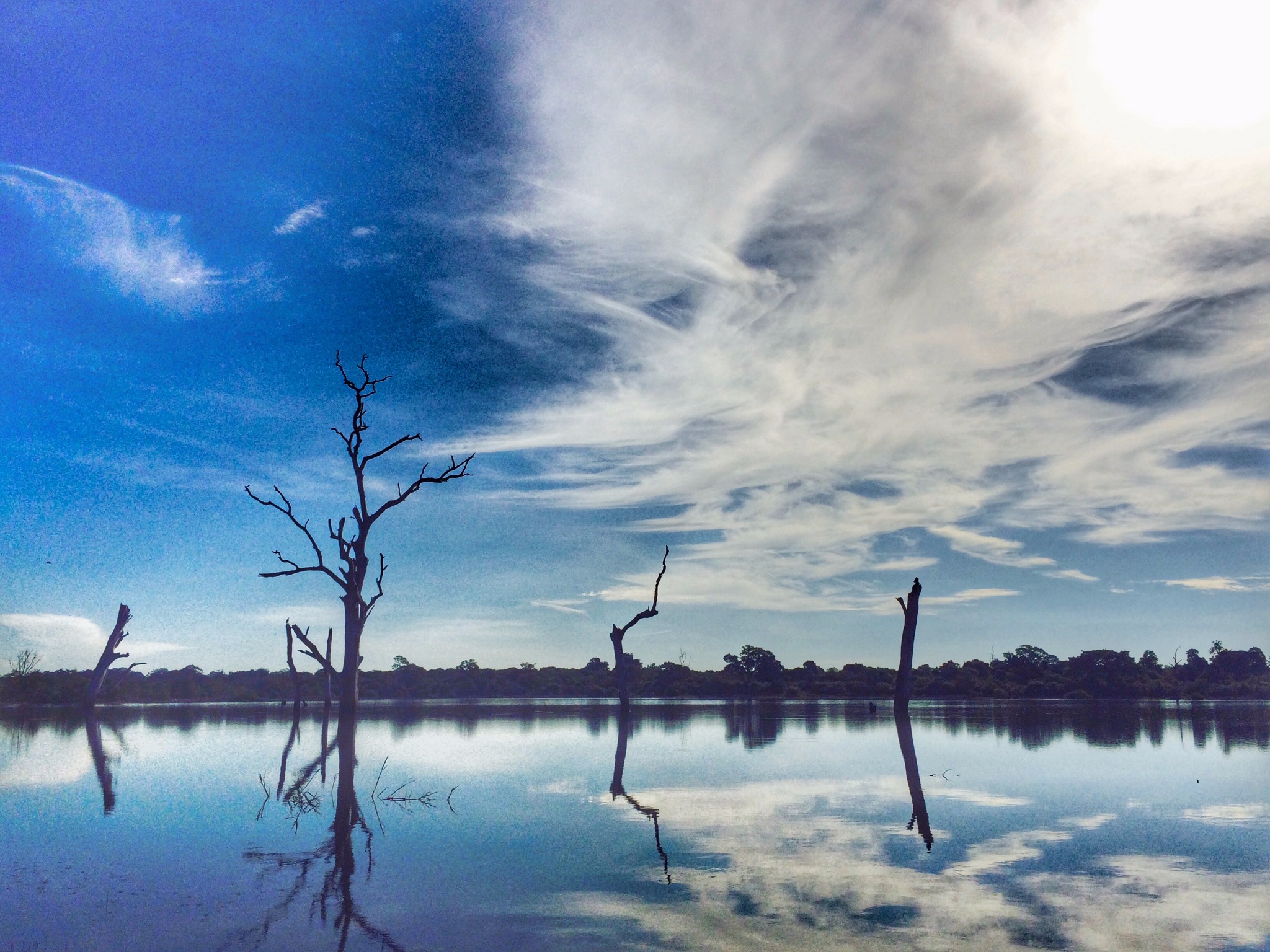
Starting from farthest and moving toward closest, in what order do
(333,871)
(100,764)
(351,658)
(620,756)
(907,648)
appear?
(907,648) < (351,658) < (620,756) < (100,764) < (333,871)

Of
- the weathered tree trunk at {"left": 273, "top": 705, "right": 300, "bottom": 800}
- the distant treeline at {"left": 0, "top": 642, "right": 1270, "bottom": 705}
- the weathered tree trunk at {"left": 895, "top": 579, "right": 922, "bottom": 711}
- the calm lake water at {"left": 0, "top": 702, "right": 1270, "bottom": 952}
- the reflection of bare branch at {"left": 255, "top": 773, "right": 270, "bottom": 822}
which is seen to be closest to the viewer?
the calm lake water at {"left": 0, "top": 702, "right": 1270, "bottom": 952}

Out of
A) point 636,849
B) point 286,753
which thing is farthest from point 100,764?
point 636,849

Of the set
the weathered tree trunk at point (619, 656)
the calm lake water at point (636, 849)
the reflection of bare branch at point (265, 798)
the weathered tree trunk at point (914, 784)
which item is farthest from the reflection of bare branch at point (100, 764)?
the weathered tree trunk at point (619, 656)

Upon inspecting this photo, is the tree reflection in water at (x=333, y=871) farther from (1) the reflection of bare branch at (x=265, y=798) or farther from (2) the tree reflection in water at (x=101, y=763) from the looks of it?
(2) the tree reflection in water at (x=101, y=763)

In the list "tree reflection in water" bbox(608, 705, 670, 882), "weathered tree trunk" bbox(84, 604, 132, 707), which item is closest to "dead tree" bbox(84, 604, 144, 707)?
"weathered tree trunk" bbox(84, 604, 132, 707)

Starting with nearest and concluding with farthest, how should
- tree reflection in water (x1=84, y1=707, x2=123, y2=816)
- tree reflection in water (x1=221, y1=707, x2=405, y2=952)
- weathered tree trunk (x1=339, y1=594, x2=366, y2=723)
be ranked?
tree reflection in water (x1=221, y1=707, x2=405, y2=952), tree reflection in water (x1=84, y1=707, x2=123, y2=816), weathered tree trunk (x1=339, y1=594, x2=366, y2=723)

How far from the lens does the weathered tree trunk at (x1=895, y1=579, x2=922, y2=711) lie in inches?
1698

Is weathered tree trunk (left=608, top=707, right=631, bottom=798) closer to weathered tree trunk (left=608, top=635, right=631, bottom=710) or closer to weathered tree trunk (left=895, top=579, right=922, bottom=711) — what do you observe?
weathered tree trunk (left=608, top=635, right=631, bottom=710)

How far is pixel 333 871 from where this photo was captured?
883 centimetres

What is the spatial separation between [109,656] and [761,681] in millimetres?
57632

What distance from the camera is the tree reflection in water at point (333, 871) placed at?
22.1 feet

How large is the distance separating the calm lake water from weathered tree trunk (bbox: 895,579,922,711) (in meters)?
20.4

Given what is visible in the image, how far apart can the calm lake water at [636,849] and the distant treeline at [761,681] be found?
57372mm

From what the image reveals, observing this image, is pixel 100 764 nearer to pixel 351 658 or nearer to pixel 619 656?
pixel 351 658
